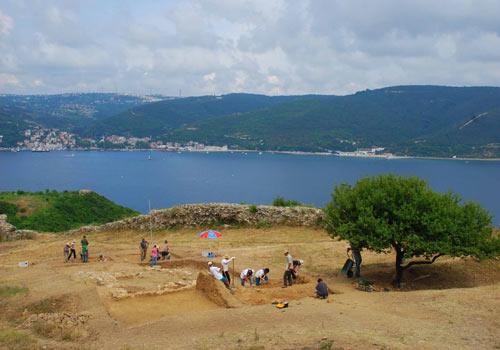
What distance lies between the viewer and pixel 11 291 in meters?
17.0

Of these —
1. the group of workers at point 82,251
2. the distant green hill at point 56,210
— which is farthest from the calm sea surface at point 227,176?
the group of workers at point 82,251

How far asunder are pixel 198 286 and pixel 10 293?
627 centimetres

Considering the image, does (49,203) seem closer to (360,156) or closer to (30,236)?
(30,236)

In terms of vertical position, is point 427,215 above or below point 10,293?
above

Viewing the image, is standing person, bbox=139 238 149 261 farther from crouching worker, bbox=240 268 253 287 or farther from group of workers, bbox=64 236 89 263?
crouching worker, bbox=240 268 253 287

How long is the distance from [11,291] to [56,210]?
31860 millimetres

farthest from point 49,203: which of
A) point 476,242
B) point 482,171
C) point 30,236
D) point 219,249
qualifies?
point 482,171

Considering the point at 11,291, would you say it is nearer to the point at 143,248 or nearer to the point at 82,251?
the point at 82,251

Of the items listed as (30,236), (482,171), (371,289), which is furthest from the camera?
(482,171)

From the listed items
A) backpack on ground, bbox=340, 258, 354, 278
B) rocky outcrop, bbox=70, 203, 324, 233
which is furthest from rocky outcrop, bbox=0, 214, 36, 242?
backpack on ground, bbox=340, 258, 354, 278

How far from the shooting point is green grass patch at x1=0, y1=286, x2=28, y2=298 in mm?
16719

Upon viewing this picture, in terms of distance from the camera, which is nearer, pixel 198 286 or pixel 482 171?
pixel 198 286

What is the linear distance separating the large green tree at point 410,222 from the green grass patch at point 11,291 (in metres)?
11.6

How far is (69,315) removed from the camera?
553 inches
